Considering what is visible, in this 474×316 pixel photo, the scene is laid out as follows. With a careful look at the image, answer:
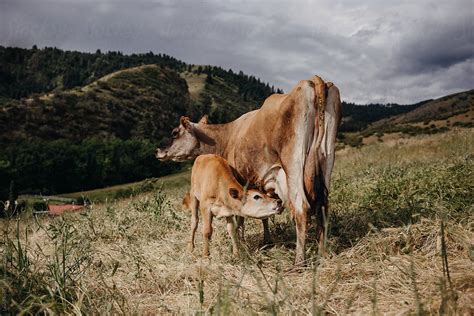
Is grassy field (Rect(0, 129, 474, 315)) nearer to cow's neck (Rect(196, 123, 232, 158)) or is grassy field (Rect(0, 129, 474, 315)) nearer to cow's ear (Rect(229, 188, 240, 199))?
cow's ear (Rect(229, 188, 240, 199))

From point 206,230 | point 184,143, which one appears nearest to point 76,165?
point 184,143

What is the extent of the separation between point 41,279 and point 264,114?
3.64m

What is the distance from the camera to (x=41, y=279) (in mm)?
3281

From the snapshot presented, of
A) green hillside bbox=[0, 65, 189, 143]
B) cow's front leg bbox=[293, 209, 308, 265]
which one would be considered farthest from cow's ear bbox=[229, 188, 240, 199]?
green hillside bbox=[0, 65, 189, 143]

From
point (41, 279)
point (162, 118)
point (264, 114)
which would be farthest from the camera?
point (162, 118)

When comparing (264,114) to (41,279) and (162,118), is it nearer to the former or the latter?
(41,279)

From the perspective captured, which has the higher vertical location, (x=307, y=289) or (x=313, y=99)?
(x=313, y=99)

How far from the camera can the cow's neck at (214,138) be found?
7527 millimetres

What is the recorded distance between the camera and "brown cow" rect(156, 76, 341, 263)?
505 cm

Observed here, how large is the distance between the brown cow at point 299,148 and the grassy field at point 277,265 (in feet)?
2.20

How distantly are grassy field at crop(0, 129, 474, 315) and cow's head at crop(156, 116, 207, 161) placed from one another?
1156mm

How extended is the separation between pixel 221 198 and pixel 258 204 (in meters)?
0.64

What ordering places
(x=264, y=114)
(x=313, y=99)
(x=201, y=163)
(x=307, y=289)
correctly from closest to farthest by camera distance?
(x=307, y=289) < (x=313, y=99) < (x=264, y=114) < (x=201, y=163)

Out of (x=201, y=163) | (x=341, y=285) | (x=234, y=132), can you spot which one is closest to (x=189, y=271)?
(x=341, y=285)
